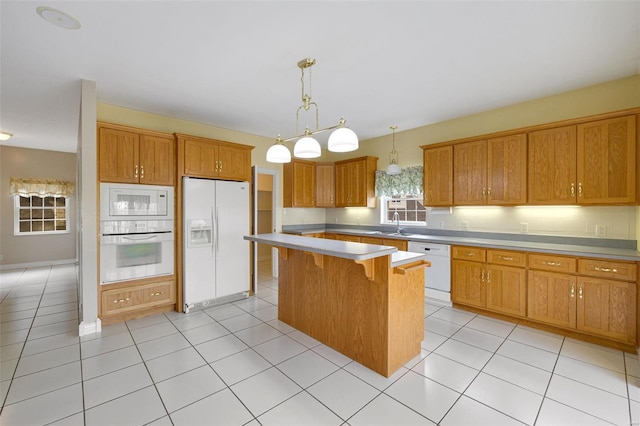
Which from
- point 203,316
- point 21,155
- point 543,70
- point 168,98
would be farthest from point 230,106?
point 21,155

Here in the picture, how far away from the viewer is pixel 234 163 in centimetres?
430

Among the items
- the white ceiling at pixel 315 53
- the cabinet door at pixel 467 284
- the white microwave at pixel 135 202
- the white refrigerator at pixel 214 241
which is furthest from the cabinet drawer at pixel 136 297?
the cabinet door at pixel 467 284

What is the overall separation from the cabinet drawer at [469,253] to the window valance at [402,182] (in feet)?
4.14

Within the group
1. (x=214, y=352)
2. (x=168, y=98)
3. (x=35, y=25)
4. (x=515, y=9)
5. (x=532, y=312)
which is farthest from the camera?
(x=168, y=98)

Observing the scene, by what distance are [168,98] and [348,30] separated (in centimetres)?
251

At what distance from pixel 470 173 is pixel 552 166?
2.96ft

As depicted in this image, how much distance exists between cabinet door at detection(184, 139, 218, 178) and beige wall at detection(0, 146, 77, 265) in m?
5.11

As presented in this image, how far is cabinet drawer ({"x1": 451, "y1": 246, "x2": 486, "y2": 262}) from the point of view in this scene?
3609 millimetres

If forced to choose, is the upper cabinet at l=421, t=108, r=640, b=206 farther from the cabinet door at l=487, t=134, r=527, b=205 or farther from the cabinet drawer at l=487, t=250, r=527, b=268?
the cabinet drawer at l=487, t=250, r=527, b=268

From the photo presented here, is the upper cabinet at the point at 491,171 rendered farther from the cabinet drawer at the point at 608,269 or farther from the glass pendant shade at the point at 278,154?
the glass pendant shade at the point at 278,154

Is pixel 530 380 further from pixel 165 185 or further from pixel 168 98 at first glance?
pixel 168 98

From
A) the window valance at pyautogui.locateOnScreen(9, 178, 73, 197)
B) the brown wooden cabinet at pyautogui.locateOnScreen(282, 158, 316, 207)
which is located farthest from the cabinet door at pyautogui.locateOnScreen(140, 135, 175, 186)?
the window valance at pyautogui.locateOnScreen(9, 178, 73, 197)

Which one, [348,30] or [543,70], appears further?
[543,70]

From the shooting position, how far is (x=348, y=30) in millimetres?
2232
